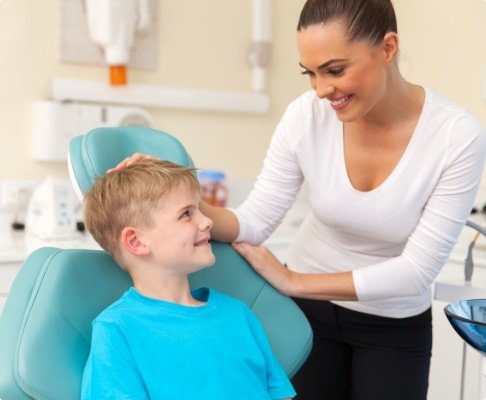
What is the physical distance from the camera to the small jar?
2.88 m

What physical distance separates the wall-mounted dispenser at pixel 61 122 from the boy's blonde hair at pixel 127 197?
4.43 ft

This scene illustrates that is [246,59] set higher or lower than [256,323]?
higher

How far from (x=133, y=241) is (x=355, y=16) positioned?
577mm

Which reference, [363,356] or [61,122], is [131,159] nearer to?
[363,356]

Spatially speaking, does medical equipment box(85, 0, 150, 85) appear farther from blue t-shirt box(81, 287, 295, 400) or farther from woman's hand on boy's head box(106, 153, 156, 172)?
blue t-shirt box(81, 287, 295, 400)

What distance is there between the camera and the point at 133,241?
1.32 meters

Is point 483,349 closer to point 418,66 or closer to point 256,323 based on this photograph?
point 256,323

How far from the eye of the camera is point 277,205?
61.9 inches

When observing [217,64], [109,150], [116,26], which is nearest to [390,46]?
[109,150]

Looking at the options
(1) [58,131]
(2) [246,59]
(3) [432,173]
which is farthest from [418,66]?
(3) [432,173]

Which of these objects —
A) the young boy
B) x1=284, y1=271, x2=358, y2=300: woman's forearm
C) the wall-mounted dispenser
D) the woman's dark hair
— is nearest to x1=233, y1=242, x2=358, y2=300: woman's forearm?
x1=284, y1=271, x2=358, y2=300: woman's forearm

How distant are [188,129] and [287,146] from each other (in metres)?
1.52

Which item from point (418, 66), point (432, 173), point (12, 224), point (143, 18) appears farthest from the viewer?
point (418, 66)

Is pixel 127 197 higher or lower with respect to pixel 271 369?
higher
